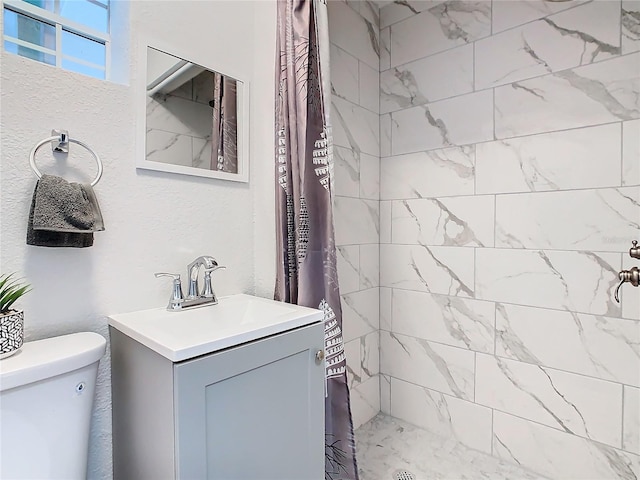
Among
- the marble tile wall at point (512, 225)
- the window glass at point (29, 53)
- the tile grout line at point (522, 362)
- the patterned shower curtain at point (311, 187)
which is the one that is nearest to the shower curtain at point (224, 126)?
the patterned shower curtain at point (311, 187)

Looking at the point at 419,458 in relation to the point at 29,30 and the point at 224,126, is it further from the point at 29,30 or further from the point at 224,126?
the point at 29,30

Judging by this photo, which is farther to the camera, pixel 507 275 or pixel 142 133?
pixel 507 275

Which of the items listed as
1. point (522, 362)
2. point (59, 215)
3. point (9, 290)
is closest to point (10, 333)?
point (9, 290)

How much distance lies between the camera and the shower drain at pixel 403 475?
1.66m

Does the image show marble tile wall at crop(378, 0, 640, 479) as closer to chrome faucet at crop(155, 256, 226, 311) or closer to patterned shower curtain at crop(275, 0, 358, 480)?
patterned shower curtain at crop(275, 0, 358, 480)

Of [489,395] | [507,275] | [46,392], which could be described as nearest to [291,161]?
[46,392]

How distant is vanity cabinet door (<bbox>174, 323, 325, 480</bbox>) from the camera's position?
837 mm

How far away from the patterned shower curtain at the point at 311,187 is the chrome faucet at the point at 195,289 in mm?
287

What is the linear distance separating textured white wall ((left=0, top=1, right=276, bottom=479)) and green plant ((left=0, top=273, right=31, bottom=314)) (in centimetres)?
2

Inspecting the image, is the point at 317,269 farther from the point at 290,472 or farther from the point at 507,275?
the point at 507,275

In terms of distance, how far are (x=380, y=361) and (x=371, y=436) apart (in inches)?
16.3

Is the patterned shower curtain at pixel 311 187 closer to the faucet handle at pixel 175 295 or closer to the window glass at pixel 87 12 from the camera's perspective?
the faucet handle at pixel 175 295

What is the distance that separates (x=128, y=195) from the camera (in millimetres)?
1165

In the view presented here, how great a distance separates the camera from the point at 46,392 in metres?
0.83
